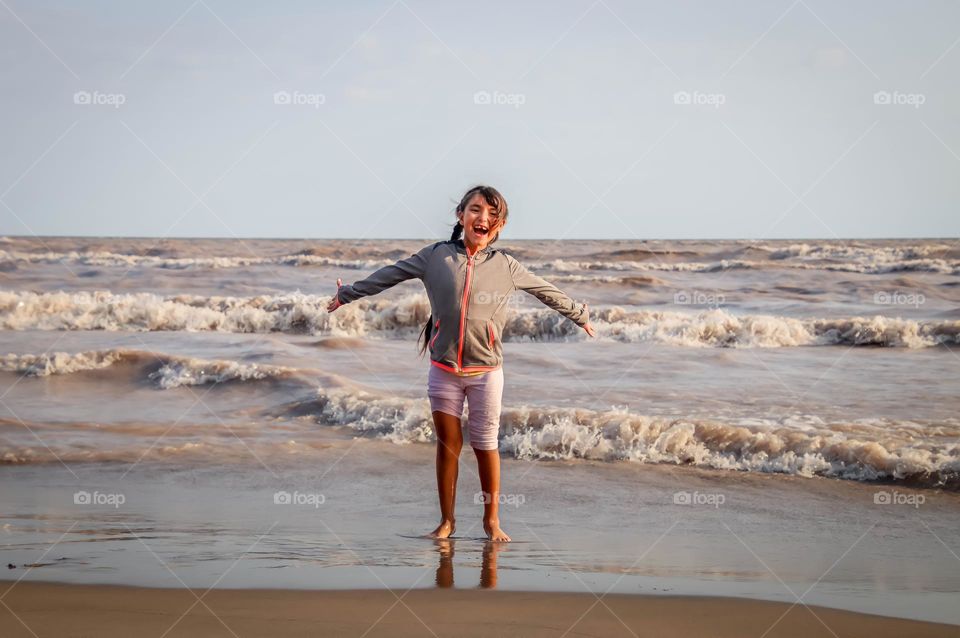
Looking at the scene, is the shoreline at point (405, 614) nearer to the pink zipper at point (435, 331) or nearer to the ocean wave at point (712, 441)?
the pink zipper at point (435, 331)

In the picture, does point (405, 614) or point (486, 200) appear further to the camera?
point (486, 200)

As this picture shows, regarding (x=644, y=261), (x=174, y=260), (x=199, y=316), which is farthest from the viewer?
(x=644, y=261)

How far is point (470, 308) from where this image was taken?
4844 mm

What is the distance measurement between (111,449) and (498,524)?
377cm

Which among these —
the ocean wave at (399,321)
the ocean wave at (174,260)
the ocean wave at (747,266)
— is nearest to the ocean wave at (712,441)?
the ocean wave at (399,321)

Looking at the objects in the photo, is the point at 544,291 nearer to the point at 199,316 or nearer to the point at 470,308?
the point at 470,308

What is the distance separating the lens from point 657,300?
21.8 metres

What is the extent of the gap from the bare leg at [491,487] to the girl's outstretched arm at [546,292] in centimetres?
84

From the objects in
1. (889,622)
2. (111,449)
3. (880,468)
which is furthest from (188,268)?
(889,622)

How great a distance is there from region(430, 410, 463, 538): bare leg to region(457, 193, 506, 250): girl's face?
3.02 feet

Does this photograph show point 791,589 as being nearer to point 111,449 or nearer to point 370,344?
point 111,449

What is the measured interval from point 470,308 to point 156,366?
283 inches

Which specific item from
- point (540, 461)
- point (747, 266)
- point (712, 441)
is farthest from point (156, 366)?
point (747, 266)

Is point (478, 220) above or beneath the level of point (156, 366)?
above
